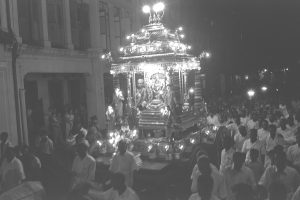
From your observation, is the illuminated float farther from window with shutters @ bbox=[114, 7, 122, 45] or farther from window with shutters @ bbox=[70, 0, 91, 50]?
window with shutters @ bbox=[114, 7, 122, 45]

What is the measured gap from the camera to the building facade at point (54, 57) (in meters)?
12.8

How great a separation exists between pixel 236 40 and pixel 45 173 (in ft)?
73.6

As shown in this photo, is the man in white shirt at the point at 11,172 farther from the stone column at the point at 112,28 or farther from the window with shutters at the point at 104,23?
the stone column at the point at 112,28

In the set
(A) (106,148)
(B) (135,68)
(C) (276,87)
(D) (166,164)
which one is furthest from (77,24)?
(C) (276,87)

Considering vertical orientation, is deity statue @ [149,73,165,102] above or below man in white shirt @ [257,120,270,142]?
above

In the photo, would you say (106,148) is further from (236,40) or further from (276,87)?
(276,87)

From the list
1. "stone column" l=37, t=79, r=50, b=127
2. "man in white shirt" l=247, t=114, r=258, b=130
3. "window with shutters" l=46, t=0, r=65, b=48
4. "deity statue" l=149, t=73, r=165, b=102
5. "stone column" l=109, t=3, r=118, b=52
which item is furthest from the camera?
Answer: "stone column" l=109, t=3, r=118, b=52

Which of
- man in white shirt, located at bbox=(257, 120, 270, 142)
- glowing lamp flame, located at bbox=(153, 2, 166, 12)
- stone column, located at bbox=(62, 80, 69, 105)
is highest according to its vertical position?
glowing lamp flame, located at bbox=(153, 2, 166, 12)

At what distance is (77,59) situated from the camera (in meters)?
17.3

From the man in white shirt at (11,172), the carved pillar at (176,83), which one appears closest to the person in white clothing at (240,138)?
the carved pillar at (176,83)

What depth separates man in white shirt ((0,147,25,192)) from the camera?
6930 mm

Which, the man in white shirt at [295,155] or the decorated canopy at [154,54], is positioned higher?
the decorated canopy at [154,54]

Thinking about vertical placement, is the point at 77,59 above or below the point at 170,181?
above

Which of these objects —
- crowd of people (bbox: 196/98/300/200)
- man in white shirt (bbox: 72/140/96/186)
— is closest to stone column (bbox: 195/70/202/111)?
crowd of people (bbox: 196/98/300/200)
